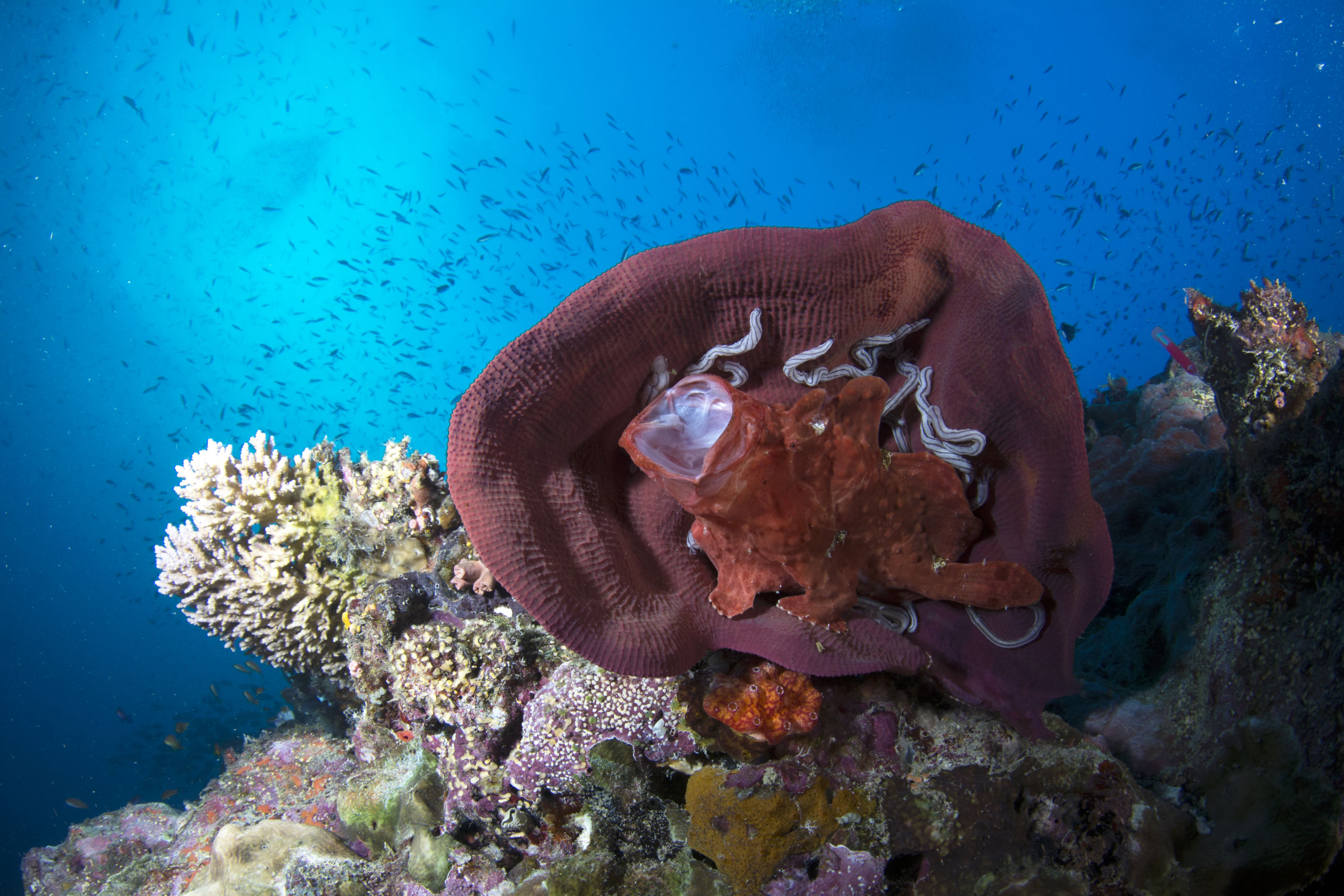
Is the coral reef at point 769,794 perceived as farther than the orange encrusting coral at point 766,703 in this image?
No

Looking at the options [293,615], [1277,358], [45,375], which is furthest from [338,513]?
[45,375]

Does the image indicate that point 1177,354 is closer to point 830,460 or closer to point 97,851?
point 830,460

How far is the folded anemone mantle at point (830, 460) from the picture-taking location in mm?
1682

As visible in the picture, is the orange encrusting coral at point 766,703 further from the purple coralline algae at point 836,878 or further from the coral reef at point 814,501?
the purple coralline algae at point 836,878

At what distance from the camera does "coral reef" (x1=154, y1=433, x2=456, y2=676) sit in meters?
3.75

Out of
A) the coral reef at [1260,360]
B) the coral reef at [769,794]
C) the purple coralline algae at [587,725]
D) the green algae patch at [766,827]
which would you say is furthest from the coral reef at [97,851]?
the coral reef at [1260,360]

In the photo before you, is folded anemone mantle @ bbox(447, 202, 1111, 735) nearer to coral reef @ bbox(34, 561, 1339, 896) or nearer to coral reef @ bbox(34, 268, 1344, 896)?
coral reef @ bbox(34, 268, 1344, 896)

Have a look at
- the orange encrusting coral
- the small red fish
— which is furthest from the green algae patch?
the small red fish

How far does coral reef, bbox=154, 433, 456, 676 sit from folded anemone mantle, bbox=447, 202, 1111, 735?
219 centimetres

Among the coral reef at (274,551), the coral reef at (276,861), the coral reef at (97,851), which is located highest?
the coral reef at (274,551)

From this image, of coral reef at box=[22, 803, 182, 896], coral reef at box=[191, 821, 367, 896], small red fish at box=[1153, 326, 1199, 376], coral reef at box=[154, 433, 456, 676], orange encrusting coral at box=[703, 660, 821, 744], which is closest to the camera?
orange encrusting coral at box=[703, 660, 821, 744]

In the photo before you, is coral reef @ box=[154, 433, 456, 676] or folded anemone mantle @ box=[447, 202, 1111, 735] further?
coral reef @ box=[154, 433, 456, 676]

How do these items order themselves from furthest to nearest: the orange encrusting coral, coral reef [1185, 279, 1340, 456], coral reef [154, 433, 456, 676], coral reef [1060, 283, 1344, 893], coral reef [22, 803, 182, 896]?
coral reef [22, 803, 182, 896]
coral reef [154, 433, 456, 676]
coral reef [1185, 279, 1340, 456]
the orange encrusting coral
coral reef [1060, 283, 1344, 893]

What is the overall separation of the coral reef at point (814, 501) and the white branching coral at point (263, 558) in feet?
9.86
